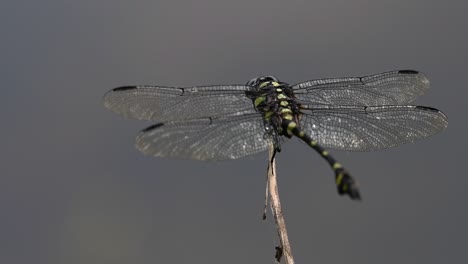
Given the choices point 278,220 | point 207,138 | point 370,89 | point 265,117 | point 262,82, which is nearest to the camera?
point 278,220

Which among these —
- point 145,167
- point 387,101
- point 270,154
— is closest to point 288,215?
point 145,167

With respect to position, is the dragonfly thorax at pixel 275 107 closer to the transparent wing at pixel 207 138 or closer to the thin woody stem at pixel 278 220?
the transparent wing at pixel 207 138

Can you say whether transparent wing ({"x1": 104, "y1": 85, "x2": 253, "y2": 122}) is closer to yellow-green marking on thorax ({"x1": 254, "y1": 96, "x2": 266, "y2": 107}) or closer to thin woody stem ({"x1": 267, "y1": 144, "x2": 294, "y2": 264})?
yellow-green marking on thorax ({"x1": 254, "y1": 96, "x2": 266, "y2": 107})

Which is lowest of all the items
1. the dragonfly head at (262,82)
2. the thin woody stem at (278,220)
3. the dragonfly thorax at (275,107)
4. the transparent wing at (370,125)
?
the thin woody stem at (278,220)

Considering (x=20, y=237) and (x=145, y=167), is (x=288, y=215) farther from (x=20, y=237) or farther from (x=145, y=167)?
(x=20, y=237)

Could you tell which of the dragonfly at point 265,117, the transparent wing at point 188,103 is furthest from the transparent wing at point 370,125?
the transparent wing at point 188,103

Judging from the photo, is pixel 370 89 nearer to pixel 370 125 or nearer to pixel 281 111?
pixel 370 125

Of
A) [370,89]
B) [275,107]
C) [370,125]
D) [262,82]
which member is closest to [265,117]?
[275,107]
